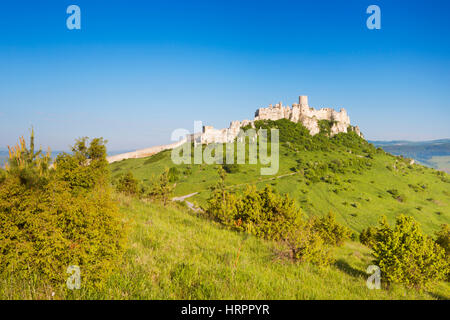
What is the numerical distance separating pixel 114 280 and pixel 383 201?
107026 mm

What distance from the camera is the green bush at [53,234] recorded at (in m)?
3.55

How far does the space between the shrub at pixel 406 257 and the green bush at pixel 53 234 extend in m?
10.7

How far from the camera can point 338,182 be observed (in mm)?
94812

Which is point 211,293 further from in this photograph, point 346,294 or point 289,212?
point 289,212

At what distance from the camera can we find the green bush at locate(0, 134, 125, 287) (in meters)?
3.55

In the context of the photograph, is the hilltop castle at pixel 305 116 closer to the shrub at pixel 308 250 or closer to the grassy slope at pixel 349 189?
the grassy slope at pixel 349 189

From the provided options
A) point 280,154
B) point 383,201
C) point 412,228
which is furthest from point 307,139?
point 412,228

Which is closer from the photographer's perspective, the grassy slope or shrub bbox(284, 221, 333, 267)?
shrub bbox(284, 221, 333, 267)

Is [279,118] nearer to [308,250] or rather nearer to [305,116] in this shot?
[305,116]

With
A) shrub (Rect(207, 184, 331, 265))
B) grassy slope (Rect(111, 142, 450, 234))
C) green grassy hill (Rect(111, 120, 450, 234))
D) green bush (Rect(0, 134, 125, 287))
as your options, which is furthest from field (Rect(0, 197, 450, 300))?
green grassy hill (Rect(111, 120, 450, 234))

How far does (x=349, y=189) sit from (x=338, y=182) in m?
5.04

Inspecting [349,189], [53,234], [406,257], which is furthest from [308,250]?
[349,189]

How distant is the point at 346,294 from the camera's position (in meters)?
4.75

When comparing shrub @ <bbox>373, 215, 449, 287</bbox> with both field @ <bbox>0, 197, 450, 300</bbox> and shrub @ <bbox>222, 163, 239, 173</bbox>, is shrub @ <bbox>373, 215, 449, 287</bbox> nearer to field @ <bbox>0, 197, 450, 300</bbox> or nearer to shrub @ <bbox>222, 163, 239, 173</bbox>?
field @ <bbox>0, 197, 450, 300</bbox>
